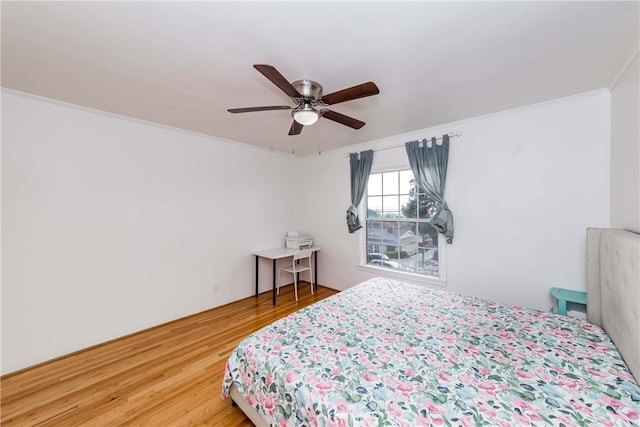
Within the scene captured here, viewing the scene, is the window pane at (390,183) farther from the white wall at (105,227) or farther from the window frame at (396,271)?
the white wall at (105,227)

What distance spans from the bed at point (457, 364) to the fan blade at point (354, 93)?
1.62 meters

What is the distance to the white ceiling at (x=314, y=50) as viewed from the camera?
125 centimetres

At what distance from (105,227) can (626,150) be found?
4.52m

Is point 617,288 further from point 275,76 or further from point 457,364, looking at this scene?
point 275,76

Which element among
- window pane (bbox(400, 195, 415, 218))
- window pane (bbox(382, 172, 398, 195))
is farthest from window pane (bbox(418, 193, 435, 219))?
window pane (bbox(382, 172, 398, 195))

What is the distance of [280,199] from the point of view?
4156 millimetres

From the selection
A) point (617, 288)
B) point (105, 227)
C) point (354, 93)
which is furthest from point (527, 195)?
point (105, 227)

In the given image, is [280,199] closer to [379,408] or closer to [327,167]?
[327,167]

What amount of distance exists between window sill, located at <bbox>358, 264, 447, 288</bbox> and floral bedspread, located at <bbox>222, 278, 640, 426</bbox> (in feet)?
3.39

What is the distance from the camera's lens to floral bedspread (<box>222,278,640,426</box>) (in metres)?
1.03

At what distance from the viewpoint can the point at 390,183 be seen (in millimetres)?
3502

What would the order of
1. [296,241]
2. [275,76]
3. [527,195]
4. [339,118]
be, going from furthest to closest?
1. [296,241]
2. [527,195]
3. [339,118]
4. [275,76]

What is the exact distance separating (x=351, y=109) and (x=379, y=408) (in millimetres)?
2311

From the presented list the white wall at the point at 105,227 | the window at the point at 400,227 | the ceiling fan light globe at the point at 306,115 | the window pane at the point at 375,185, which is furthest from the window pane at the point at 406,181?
the white wall at the point at 105,227
